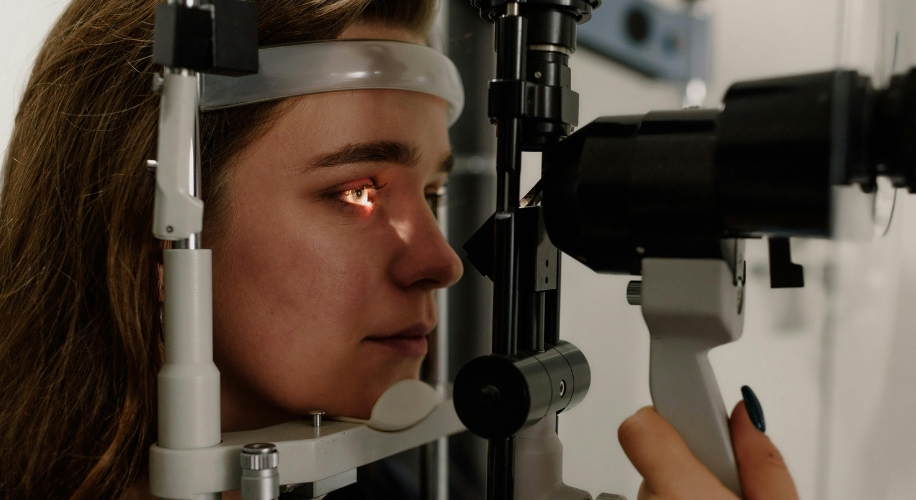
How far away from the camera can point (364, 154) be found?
86 cm

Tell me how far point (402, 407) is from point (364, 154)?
0.31 meters

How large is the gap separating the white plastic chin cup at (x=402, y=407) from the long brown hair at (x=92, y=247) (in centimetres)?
26

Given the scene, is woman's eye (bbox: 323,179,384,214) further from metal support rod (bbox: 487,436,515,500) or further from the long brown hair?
metal support rod (bbox: 487,436,515,500)

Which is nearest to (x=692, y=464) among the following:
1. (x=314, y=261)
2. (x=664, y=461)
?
(x=664, y=461)

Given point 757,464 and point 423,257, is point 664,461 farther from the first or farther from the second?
point 423,257

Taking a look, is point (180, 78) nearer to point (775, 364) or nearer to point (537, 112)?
point (537, 112)

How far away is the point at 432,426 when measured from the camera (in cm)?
98

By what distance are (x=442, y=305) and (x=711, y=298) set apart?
30.6 inches

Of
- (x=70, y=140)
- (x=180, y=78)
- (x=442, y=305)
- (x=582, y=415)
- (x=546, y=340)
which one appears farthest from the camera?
(x=442, y=305)

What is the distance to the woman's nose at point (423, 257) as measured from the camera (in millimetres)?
890

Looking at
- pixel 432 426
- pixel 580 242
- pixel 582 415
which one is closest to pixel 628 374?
pixel 582 415

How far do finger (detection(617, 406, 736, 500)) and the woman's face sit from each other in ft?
1.19

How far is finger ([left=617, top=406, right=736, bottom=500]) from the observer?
565mm

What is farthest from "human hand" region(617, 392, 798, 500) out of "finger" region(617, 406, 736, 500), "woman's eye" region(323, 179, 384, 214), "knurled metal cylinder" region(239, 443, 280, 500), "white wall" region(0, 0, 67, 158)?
"white wall" region(0, 0, 67, 158)
